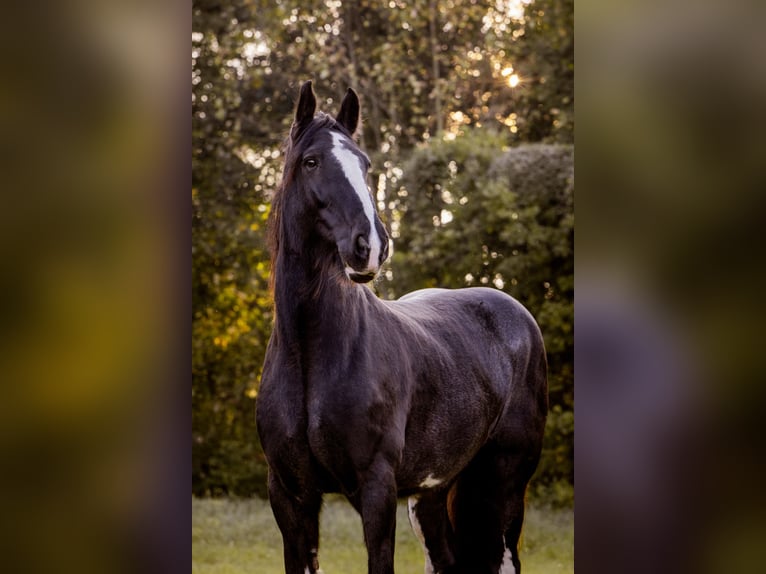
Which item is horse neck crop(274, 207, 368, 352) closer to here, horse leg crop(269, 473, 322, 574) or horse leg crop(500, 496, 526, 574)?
horse leg crop(269, 473, 322, 574)

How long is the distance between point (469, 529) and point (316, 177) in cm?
241

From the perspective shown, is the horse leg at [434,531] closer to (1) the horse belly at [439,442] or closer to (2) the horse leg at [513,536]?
(2) the horse leg at [513,536]

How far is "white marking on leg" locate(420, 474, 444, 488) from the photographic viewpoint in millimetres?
3924

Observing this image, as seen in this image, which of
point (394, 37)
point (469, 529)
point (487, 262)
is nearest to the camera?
point (469, 529)

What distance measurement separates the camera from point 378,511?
324cm

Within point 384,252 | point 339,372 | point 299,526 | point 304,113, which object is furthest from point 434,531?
point 304,113

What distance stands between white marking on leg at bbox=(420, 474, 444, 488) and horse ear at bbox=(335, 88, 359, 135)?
5.31 ft

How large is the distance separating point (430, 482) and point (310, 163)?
1.67 m

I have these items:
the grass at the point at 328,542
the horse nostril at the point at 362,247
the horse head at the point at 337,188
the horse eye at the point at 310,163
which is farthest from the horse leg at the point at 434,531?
the grass at the point at 328,542

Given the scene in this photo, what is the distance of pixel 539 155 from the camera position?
9.33 metres

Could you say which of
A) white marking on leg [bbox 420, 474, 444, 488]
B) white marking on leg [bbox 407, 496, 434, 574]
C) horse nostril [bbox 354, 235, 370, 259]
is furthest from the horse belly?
horse nostril [bbox 354, 235, 370, 259]
